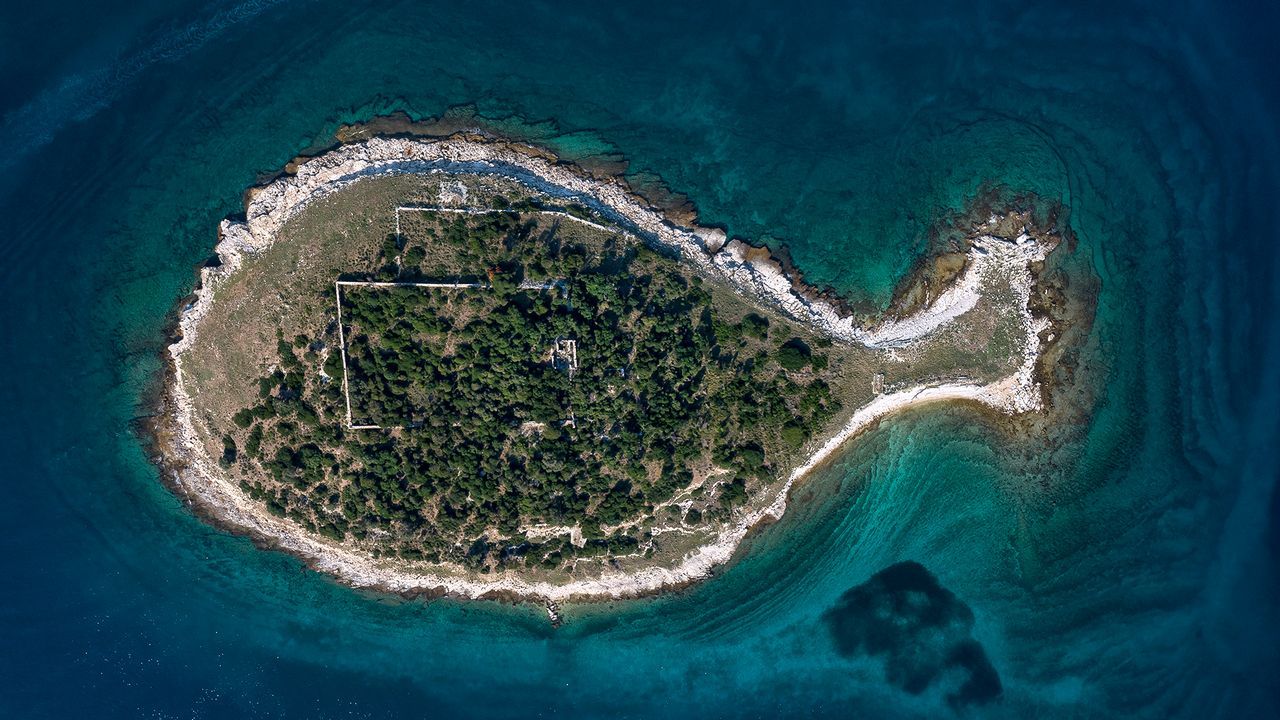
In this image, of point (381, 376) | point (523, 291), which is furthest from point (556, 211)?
point (381, 376)

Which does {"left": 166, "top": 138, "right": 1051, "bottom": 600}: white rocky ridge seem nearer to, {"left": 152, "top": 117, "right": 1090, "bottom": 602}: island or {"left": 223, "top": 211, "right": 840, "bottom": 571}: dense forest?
{"left": 152, "top": 117, "right": 1090, "bottom": 602}: island

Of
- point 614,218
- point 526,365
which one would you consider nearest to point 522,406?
point 526,365

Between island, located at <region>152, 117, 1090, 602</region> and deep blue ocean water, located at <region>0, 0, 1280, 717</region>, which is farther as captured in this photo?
deep blue ocean water, located at <region>0, 0, 1280, 717</region>

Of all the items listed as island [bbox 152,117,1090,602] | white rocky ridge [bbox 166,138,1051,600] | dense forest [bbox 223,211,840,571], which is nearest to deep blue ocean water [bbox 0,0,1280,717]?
white rocky ridge [bbox 166,138,1051,600]

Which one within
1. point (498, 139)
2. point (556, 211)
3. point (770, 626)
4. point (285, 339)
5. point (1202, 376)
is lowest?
point (770, 626)

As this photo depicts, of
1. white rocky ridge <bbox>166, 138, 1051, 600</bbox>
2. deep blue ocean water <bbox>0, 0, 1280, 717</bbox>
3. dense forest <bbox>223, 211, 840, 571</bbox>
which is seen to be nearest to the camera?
dense forest <bbox>223, 211, 840, 571</bbox>

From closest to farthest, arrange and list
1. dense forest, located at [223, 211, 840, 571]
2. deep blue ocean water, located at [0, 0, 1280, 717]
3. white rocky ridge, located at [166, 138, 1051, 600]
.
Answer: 1. dense forest, located at [223, 211, 840, 571]
2. white rocky ridge, located at [166, 138, 1051, 600]
3. deep blue ocean water, located at [0, 0, 1280, 717]

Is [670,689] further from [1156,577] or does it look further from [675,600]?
[1156,577]
